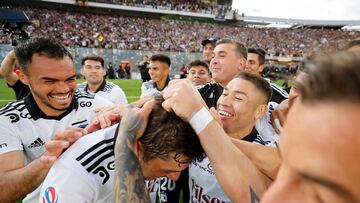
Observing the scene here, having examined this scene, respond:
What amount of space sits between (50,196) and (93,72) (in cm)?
565

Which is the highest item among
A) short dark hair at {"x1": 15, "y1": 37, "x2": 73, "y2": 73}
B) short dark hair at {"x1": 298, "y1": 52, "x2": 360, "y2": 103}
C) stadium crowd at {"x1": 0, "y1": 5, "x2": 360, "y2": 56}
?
short dark hair at {"x1": 298, "y1": 52, "x2": 360, "y2": 103}

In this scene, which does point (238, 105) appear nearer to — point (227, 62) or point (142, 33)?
point (227, 62)

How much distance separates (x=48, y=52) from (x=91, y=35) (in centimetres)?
3787

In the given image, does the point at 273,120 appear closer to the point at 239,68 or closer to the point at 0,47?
the point at 239,68

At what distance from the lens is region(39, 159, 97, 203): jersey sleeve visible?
1684mm

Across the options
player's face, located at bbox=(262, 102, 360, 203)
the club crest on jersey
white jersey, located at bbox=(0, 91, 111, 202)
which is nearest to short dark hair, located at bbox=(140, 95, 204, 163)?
the club crest on jersey

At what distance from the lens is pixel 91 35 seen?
3891cm

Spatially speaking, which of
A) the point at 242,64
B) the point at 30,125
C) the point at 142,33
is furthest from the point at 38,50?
the point at 142,33

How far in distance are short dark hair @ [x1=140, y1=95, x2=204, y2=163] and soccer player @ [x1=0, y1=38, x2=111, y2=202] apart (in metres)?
1.00

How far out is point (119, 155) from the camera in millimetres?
1728

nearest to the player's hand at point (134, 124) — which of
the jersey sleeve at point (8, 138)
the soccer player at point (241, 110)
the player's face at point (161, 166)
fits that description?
the player's face at point (161, 166)

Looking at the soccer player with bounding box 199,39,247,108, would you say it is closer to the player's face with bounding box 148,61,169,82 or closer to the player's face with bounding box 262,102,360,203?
the player's face with bounding box 148,61,169,82

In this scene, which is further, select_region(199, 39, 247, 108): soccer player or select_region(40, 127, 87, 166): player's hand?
select_region(199, 39, 247, 108): soccer player

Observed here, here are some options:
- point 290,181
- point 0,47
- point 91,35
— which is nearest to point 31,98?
point 290,181
